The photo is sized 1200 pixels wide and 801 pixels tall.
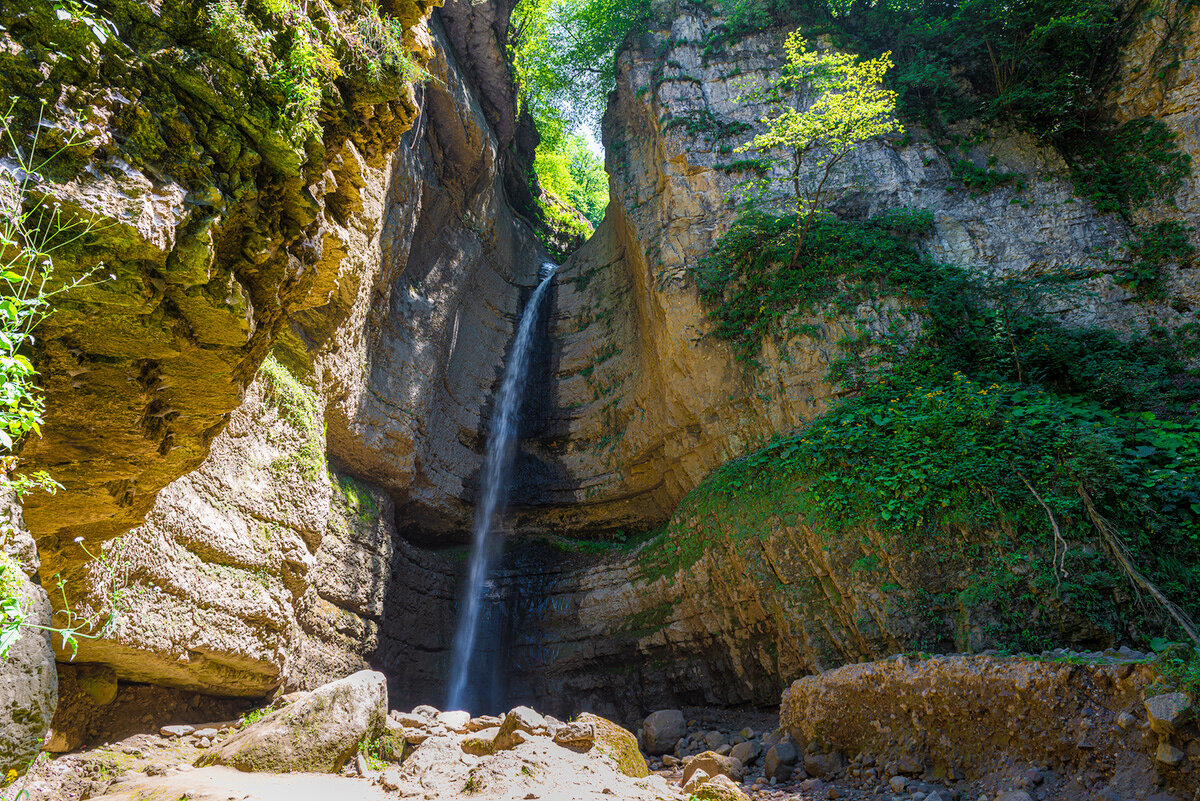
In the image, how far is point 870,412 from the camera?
31.8 ft

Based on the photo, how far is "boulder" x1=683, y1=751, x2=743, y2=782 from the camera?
681cm

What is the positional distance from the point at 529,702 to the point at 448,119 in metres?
12.8

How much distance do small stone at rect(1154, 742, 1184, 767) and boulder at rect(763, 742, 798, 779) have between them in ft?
11.2

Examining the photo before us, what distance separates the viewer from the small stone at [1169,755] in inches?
167

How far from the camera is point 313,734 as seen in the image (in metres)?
5.87

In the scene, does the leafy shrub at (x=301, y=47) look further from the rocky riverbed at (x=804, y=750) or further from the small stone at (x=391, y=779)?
the small stone at (x=391, y=779)

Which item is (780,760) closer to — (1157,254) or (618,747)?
(618,747)

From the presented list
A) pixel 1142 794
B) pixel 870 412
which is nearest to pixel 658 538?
pixel 870 412

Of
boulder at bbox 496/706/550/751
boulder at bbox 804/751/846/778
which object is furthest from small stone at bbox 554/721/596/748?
boulder at bbox 804/751/846/778

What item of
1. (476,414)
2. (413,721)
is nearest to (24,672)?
(413,721)

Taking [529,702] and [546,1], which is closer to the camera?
[529,702]

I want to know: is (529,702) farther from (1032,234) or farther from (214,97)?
(1032,234)

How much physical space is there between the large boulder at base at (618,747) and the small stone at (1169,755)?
14.0 feet

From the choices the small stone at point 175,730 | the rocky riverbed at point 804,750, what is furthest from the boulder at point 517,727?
the small stone at point 175,730
